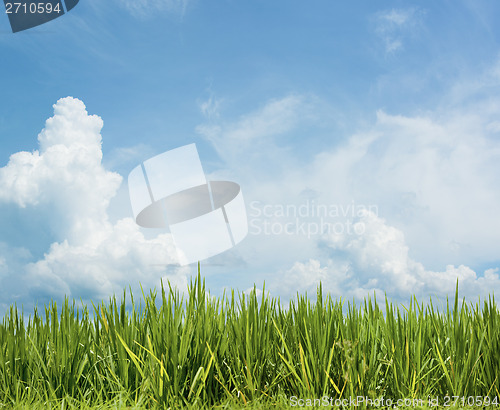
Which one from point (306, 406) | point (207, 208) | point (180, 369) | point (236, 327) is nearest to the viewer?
point (306, 406)

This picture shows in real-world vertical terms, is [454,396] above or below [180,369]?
below

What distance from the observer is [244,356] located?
4191mm

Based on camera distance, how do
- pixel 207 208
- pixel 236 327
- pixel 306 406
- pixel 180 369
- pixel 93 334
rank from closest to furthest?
1. pixel 306 406
2. pixel 180 369
3. pixel 236 327
4. pixel 93 334
5. pixel 207 208

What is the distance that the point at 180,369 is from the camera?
399 cm

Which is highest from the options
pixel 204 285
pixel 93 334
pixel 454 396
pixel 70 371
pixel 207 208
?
pixel 207 208

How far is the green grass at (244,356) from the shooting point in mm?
3992

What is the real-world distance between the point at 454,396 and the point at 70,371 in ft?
11.9

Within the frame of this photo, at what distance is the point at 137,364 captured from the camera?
4.00m

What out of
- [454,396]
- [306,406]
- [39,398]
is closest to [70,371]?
[39,398]

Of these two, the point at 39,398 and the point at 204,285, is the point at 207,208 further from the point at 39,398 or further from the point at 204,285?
the point at 39,398

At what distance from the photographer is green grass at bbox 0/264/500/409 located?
399cm

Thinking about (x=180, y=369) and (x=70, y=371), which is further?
(x=70, y=371)

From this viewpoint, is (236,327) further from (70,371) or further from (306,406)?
(70,371)

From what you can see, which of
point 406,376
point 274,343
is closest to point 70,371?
point 274,343
